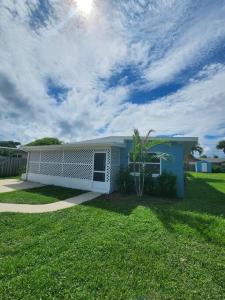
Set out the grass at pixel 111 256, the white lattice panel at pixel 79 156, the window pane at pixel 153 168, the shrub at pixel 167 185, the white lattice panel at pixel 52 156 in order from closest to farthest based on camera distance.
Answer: the grass at pixel 111 256 < the shrub at pixel 167 185 < the window pane at pixel 153 168 < the white lattice panel at pixel 79 156 < the white lattice panel at pixel 52 156

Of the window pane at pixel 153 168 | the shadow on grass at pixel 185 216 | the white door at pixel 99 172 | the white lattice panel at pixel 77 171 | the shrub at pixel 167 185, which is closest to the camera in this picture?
the shadow on grass at pixel 185 216

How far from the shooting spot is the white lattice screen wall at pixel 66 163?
38.4 feet

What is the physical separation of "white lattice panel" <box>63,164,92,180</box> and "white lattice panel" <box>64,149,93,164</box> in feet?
1.06

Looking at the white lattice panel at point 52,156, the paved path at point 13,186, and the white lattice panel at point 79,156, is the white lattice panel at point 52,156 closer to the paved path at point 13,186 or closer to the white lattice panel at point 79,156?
the white lattice panel at point 79,156

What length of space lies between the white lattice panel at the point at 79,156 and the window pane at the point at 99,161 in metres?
0.48

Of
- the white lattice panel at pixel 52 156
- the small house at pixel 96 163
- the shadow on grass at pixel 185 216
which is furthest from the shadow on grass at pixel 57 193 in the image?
the white lattice panel at pixel 52 156

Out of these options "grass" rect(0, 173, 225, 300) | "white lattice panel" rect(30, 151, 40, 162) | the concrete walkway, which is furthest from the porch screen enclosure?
"grass" rect(0, 173, 225, 300)

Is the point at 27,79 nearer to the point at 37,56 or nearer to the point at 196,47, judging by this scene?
the point at 37,56

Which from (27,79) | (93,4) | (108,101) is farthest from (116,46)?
(27,79)

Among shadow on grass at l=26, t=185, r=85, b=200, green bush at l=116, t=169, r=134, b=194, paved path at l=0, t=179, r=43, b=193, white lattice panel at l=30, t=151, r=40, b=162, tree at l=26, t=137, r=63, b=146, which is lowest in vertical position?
shadow on grass at l=26, t=185, r=85, b=200

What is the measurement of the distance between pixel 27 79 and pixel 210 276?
13.6m

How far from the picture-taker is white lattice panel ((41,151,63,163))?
43.9 ft

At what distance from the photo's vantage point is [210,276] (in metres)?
3.21

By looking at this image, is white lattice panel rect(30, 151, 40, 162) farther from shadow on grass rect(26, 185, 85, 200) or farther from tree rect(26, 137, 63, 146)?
tree rect(26, 137, 63, 146)
